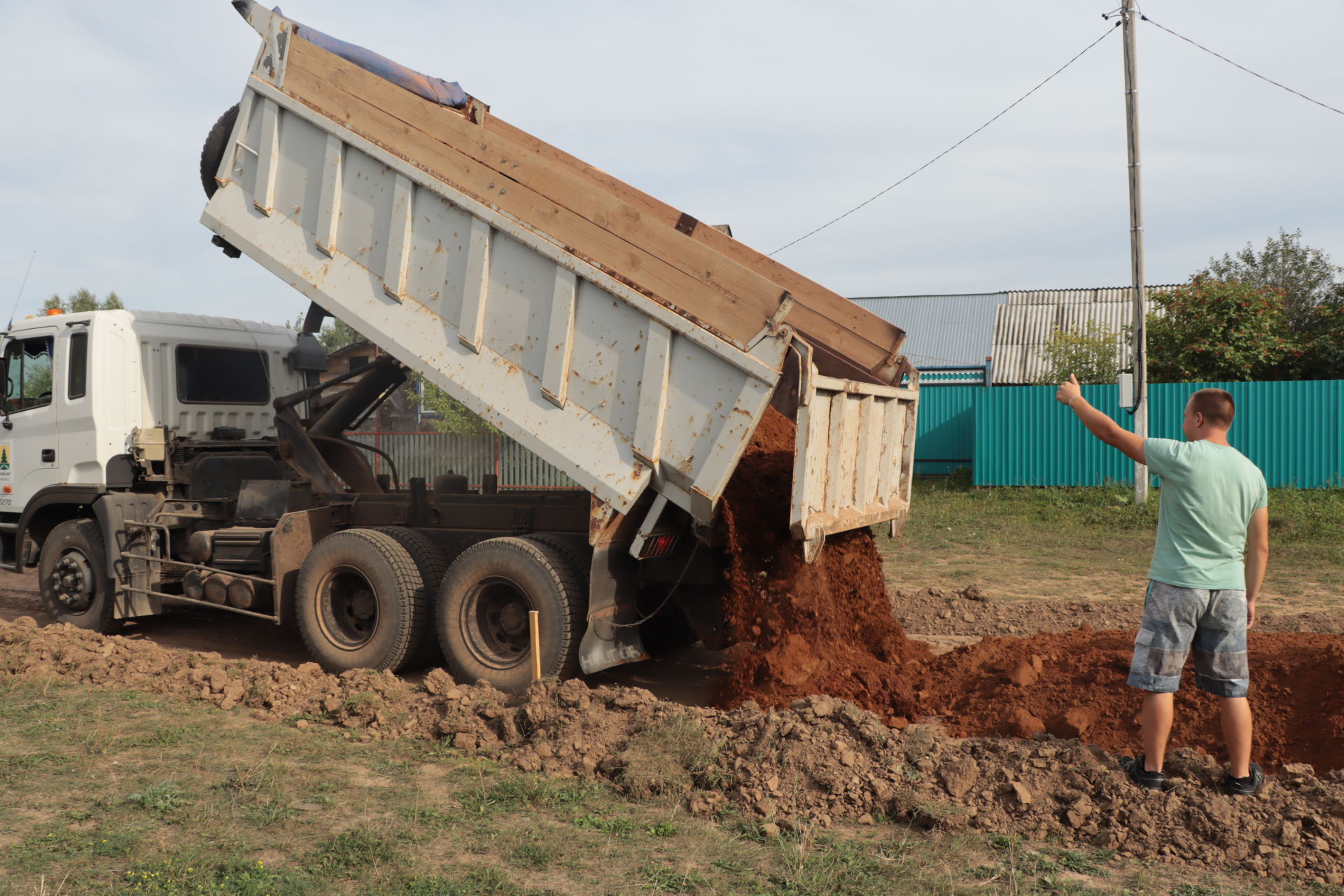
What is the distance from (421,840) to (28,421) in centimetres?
664

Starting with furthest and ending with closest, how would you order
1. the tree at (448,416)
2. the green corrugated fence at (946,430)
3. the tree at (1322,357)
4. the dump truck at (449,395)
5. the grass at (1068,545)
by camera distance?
1. the green corrugated fence at (946,430)
2. the tree at (1322,357)
3. the tree at (448,416)
4. the grass at (1068,545)
5. the dump truck at (449,395)

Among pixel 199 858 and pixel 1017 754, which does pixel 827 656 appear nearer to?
pixel 1017 754

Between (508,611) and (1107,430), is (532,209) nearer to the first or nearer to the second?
(508,611)

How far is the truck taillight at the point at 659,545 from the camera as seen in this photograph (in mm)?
5902

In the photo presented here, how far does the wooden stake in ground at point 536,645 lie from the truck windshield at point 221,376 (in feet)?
14.9

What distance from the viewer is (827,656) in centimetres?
594

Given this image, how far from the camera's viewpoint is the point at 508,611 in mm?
6430

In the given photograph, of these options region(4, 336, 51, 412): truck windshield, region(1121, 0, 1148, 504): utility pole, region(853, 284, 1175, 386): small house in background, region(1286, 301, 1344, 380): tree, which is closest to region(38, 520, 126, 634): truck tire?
region(4, 336, 51, 412): truck windshield

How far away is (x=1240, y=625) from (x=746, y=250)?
4.34 metres

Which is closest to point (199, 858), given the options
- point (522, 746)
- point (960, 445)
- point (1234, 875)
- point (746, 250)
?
point (522, 746)

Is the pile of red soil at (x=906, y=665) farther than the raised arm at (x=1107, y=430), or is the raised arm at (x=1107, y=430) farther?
the pile of red soil at (x=906, y=665)

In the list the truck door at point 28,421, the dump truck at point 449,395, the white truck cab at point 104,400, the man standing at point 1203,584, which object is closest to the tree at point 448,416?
the white truck cab at point 104,400

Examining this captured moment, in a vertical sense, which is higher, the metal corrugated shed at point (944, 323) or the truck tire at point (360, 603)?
the metal corrugated shed at point (944, 323)

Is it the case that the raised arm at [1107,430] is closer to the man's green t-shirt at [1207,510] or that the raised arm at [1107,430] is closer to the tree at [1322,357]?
the man's green t-shirt at [1207,510]
